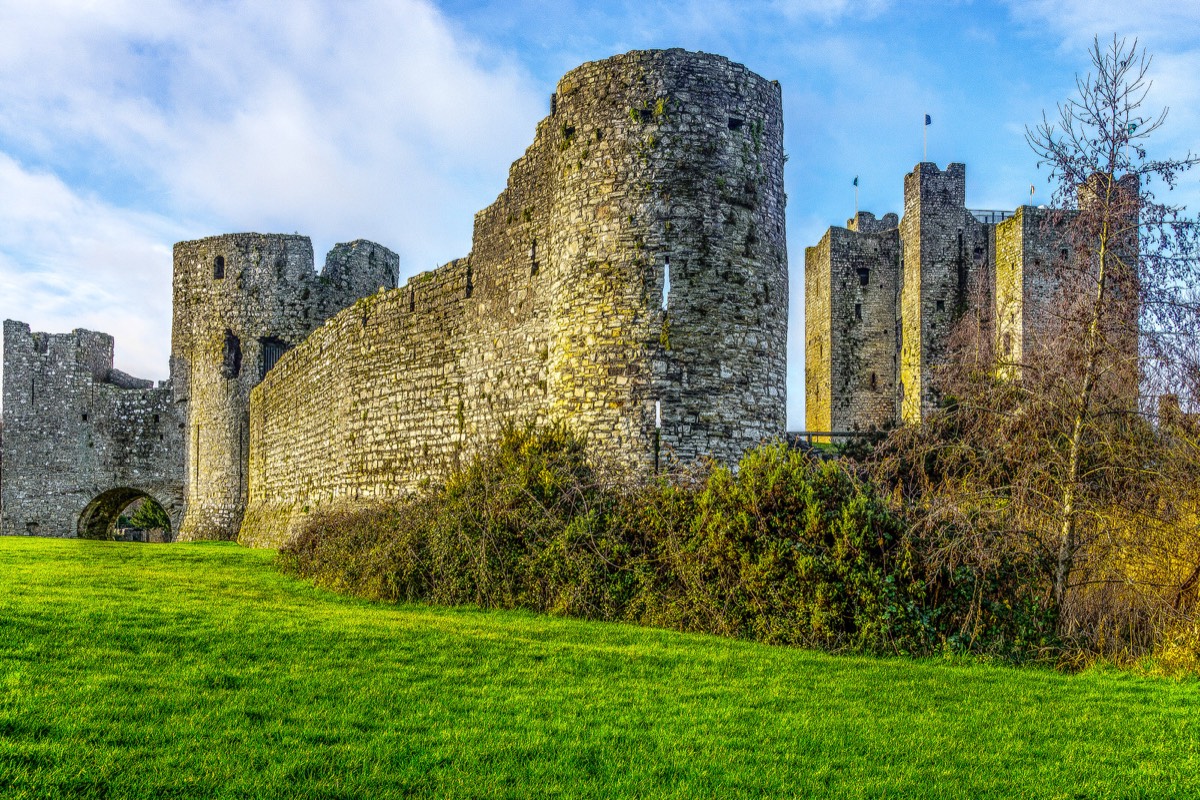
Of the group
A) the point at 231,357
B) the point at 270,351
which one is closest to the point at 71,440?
the point at 231,357

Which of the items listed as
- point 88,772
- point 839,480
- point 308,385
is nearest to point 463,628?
point 839,480

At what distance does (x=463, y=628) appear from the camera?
8.58 metres

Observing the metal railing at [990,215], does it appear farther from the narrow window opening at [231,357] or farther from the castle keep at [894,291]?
the narrow window opening at [231,357]

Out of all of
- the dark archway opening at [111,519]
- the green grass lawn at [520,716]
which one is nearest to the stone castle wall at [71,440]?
the dark archway opening at [111,519]

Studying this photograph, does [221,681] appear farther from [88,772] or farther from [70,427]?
[70,427]

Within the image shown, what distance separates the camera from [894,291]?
33531mm

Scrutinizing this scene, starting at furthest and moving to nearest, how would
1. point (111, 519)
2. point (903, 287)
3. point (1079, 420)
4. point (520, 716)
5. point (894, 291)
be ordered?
1. point (111, 519)
2. point (894, 291)
3. point (903, 287)
4. point (1079, 420)
5. point (520, 716)

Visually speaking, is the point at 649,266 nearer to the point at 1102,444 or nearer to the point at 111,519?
the point at 1102,444

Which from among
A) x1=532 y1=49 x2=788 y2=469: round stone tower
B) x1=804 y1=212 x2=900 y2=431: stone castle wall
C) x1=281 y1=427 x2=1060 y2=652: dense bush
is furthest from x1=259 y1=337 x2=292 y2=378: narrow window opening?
x1=804 y1=212 x2=900 y2=431: stone castle wall

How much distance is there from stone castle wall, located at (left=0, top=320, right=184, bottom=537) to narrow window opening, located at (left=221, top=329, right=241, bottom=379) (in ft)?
18.2

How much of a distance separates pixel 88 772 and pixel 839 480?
671 cm

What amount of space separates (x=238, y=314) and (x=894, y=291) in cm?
2119

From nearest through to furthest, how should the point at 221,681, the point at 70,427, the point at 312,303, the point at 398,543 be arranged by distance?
1. the point at 221,681
2. the point at 398,543
3. the point at 312,303
4. the point at 70,427

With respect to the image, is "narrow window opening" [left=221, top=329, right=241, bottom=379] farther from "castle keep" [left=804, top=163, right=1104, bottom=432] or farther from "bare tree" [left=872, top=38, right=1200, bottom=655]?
"bare tree" [left=872, top=38, right=1200, bottom=655]
